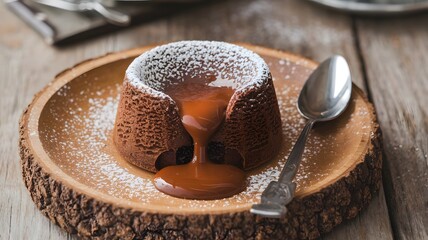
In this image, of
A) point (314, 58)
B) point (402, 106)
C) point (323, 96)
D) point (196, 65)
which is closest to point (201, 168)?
point (196, 65)

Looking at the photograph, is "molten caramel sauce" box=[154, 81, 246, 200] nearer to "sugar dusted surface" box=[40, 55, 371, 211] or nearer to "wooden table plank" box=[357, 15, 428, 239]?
"sugar dusted surface" box=[40, 55, 371, 211]

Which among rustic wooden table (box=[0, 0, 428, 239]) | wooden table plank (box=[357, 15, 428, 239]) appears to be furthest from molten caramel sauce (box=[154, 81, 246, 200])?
wooden table plank (box=[357, 15, 428, 239])

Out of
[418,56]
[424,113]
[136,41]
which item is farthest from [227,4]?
[424,113]

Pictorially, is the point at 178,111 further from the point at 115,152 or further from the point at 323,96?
the point at 323,96

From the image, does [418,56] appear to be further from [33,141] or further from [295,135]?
[33,141]

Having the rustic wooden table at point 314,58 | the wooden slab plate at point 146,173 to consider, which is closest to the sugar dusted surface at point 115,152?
the wooden slab plate at point 146,173
